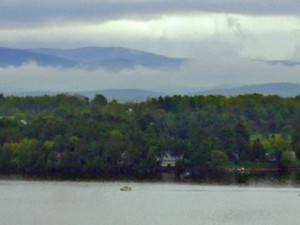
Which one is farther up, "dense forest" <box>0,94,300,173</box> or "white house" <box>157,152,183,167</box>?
"dense forest" <box>0,94,300,173</box>

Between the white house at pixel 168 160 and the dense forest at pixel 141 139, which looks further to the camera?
the white house at pixel 168 160

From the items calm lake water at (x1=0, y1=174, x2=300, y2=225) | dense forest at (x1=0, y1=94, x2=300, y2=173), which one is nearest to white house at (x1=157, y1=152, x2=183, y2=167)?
dense forest at (x1=0, y1=94, x2=300, y2=173)

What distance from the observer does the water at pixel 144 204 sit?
6350cm

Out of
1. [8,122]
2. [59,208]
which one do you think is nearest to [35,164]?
[8,122]

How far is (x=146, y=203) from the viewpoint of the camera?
73625 mm

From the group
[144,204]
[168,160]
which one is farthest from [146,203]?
[168,160]

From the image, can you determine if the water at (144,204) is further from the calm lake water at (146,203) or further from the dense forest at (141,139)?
the dense forest at (141,139)

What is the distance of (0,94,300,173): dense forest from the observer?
344ft

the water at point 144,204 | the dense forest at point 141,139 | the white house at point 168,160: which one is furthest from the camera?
the white house at point 168,160

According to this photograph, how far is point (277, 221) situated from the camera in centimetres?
6312

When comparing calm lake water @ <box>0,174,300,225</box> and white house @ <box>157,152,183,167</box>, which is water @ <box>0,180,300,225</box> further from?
white house @ <box>157,152,183,167</box>

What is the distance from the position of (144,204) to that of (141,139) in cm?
3644

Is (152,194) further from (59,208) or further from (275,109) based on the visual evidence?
(275,109)

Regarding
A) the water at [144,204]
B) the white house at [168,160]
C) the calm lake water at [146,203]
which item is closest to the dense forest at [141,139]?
the white house at [168,160]
